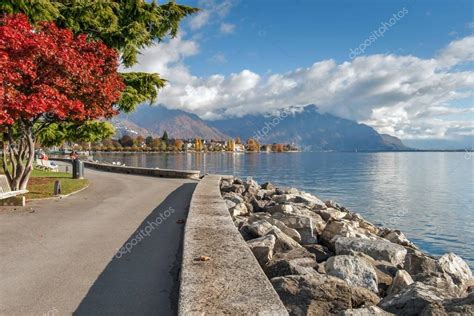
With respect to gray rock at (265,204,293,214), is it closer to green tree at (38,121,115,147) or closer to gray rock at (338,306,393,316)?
gray rock at (338,306,393,316)

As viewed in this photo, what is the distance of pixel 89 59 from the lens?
15750 mm

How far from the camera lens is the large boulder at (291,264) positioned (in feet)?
20.8

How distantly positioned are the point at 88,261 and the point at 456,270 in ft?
25.9

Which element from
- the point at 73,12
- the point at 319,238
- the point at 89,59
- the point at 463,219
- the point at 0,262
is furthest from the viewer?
the point at 463,219

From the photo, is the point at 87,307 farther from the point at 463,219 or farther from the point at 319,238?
the point at 463,219

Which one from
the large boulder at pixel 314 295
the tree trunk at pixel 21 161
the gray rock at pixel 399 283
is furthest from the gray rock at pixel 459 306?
the tree trunk at pixel 21 161

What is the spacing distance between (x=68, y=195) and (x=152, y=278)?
12.4m

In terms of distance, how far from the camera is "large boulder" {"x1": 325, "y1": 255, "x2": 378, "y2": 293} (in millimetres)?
6594

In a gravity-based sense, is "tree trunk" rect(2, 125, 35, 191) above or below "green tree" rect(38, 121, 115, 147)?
below

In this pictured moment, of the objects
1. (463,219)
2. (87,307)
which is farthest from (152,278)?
(463,219)

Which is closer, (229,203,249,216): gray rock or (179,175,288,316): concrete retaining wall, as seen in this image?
(179,175,288,316): concrete retaining wall

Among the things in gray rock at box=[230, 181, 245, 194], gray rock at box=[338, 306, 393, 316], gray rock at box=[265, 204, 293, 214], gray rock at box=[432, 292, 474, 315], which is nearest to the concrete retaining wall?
gray rock at box=[338, 306, 393, 316]

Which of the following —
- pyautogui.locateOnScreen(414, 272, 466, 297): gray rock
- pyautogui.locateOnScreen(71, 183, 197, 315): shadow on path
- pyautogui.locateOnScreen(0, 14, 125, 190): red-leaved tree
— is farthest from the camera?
pyautogui.locateOnScreen(0, 14, 125, 190): red-leaved tree

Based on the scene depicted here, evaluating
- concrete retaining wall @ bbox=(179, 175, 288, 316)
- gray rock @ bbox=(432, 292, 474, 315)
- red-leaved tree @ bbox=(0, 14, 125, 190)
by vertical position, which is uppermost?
red-leaved tree @ bbox=(0, 14, 125, 190)
